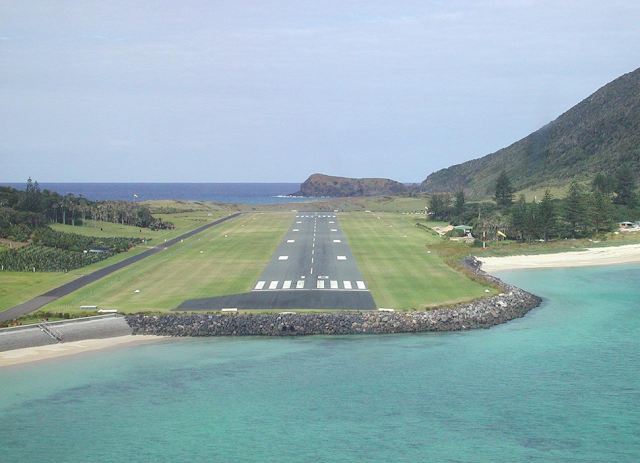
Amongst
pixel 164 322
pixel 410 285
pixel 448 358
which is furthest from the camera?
pixel 410 285

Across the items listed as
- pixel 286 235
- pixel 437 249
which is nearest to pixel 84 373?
pixel 437 249

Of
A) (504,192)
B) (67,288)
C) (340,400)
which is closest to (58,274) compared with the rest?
(67,288)

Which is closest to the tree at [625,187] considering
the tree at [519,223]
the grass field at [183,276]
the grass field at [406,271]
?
the tree at [519,223]

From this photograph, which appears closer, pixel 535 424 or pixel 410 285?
pixel 535 424

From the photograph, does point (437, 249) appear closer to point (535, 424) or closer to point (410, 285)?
point (410, 285)

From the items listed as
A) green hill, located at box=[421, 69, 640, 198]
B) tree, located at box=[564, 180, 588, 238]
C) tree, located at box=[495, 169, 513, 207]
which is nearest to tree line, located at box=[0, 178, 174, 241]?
tree, located at box=[564, 180, 588, 238]
